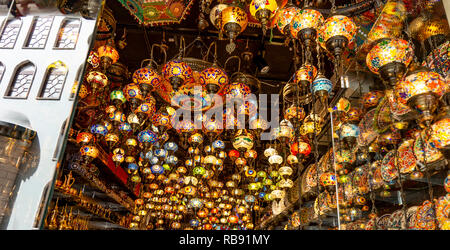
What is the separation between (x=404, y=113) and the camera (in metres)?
1.97

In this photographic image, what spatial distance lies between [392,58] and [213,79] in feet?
4.66

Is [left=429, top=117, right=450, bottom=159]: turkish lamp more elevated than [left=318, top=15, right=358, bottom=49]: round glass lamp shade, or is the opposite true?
[left=318, top=15, right=358, bottom=49]: round glass lamp shade

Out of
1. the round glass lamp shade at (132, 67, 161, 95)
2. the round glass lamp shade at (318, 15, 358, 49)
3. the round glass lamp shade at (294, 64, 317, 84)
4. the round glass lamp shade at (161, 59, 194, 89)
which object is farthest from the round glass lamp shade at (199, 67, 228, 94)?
the round glass lamp shade at (318, 15, 358, 49)

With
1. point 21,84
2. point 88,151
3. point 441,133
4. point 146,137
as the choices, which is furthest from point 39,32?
point 88,151

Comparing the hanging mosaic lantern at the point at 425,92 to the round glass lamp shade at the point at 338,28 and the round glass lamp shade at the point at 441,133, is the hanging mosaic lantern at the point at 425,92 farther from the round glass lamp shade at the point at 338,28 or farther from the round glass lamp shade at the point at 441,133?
the round glass lamp shade at the point at 338,28

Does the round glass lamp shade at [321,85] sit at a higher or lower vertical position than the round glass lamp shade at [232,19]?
lower

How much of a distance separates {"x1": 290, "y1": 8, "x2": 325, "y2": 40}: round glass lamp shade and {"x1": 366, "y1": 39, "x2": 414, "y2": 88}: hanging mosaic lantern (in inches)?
13.6

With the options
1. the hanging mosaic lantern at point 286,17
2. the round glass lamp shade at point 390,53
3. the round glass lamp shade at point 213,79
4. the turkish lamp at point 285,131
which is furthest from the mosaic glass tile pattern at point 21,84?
the turkish lamp at point 285,131

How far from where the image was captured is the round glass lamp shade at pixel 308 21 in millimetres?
1625

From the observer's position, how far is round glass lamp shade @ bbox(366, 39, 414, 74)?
1.57m

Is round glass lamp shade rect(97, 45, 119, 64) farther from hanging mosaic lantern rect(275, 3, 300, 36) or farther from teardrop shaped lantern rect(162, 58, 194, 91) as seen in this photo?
hanging mosaic lantern rect(275, 3, 300, 36)

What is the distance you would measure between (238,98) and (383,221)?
1771mm

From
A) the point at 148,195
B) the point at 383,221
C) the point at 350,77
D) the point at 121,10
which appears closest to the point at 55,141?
the point at 350,77

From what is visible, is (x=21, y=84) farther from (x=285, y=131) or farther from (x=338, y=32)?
(x=285, y=131)
